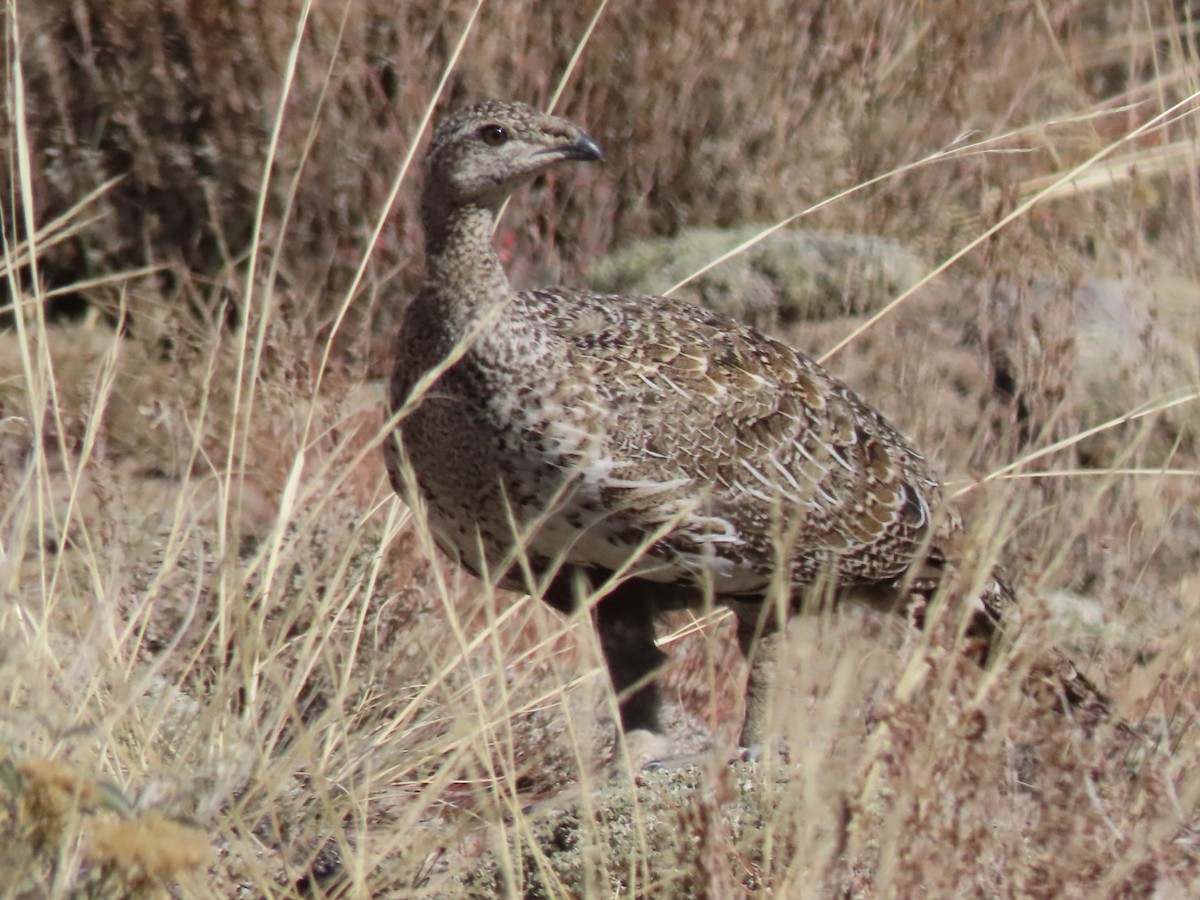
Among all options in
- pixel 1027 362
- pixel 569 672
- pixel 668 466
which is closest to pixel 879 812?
pixel 668 466

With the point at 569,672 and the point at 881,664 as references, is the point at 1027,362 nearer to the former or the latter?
the point at 569,672

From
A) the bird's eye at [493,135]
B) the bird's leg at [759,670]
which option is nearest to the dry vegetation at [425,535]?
the bird's leg at [759,670]

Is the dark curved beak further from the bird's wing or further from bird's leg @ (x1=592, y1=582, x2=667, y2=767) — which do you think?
bird's leg @ (x1=592, y1=582, x2=667, y2=767)

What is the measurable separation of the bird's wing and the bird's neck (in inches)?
4.2

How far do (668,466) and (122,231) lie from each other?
3.06 meters

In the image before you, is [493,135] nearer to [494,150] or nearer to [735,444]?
[494,150]

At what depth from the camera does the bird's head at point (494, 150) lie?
392cm

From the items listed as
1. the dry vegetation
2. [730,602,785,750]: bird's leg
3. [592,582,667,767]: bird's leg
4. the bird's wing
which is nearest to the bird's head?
the dry vegetation

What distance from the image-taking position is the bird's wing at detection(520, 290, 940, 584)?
3.83 m

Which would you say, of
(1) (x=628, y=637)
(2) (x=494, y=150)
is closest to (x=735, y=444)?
(1) (x=628, y=637)

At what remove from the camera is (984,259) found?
5.79 m

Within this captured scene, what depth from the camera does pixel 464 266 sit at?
3893mm

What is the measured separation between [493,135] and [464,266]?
296mm

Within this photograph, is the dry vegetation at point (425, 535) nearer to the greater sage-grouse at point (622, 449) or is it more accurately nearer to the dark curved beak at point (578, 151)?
the greater sage-grouse at point (622, 449)
